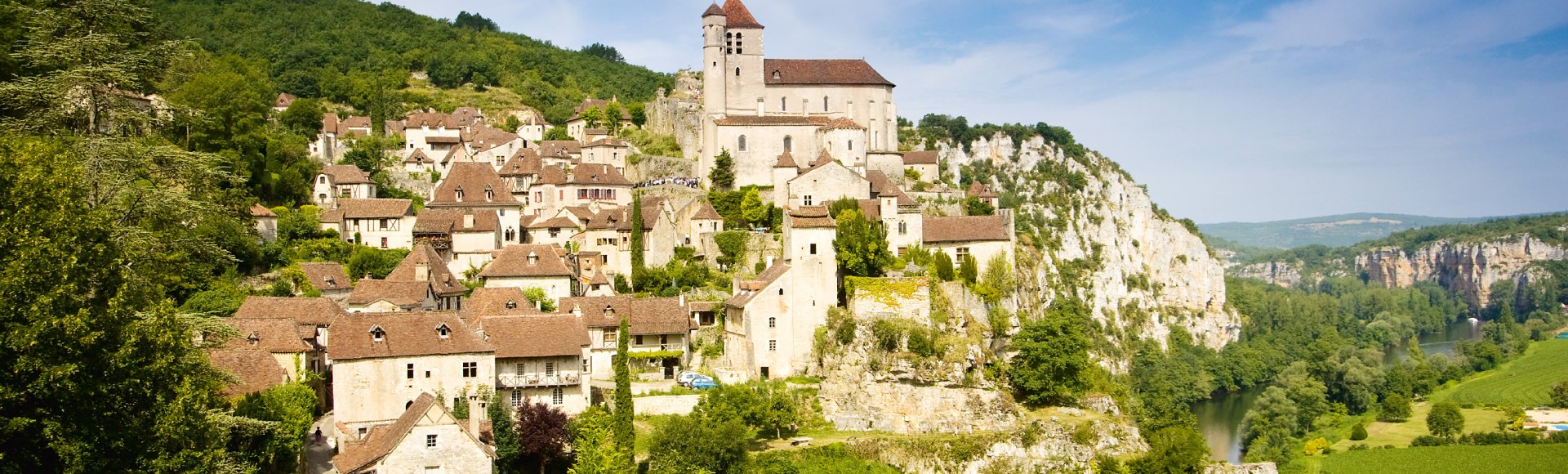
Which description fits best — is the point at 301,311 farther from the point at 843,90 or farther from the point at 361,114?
the point at 361,114

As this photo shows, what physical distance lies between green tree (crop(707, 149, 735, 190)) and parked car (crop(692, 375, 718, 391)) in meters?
23.0

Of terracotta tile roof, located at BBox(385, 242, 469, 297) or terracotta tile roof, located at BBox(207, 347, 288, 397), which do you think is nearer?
terracotta tile roof, located at BBox(207, 347, 288, 397)

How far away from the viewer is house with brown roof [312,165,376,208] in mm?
68875

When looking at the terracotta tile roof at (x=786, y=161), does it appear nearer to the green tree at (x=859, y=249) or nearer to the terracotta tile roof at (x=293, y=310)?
the green tree at (x=859, y=249)

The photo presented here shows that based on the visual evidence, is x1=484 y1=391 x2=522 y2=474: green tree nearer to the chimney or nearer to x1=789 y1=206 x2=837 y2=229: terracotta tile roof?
the chimney

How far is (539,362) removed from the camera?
43.6 metres

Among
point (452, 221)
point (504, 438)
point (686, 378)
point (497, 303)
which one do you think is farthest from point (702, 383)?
point (452, 221)

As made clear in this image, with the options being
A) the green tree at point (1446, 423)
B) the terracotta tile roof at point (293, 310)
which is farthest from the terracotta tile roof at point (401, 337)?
the green tree at point (1446, 423)

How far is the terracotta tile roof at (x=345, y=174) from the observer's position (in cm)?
6975

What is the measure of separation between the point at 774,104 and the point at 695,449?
42.2 meters

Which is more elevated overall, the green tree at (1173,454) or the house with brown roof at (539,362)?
the house with brown roof at (539,362)

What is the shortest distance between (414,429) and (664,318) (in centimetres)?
1764

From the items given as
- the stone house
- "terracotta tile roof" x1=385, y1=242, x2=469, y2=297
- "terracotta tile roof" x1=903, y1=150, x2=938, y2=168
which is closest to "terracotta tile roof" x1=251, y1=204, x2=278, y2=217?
"terracotta tile roof" x1=385, y1=242, x2=469, y2=297

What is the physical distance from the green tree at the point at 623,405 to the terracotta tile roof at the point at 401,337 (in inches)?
194
